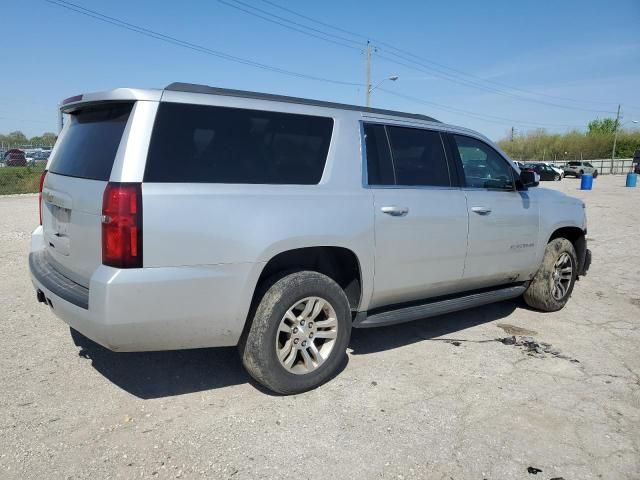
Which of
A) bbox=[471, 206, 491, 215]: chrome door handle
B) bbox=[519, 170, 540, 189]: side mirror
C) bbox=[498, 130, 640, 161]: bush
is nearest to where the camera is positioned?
bbox=[471, 206, 491, 215]: chrome door handle

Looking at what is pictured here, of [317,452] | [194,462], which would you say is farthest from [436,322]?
[194,462]

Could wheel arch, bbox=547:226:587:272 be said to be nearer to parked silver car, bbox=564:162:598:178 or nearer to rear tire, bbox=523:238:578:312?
rear tire, bbox=523:238:578:312

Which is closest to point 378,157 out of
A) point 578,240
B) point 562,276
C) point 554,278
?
point 554,278

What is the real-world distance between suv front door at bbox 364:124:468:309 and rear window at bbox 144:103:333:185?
1.68 ft

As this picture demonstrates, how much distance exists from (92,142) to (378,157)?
201 centimetres

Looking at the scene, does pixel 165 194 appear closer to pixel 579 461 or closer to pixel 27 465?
pixel 27 465

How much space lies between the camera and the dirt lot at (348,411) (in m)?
2.71

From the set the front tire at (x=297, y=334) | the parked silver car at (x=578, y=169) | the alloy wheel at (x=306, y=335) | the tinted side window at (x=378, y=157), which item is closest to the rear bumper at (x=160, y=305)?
the front tire at (x=297, y=334)

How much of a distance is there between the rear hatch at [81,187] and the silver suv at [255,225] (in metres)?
0.01

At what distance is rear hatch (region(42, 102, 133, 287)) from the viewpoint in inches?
117

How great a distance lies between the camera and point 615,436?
3057 mm

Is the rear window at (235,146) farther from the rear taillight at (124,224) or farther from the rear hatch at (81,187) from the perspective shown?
the rear hatch at (81,187)

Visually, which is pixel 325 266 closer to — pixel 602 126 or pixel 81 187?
pixel 81 187

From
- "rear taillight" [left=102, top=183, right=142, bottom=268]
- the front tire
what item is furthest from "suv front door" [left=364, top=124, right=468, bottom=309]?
"rear taillight" [left=102, top=183, right=142, bottom=268]
